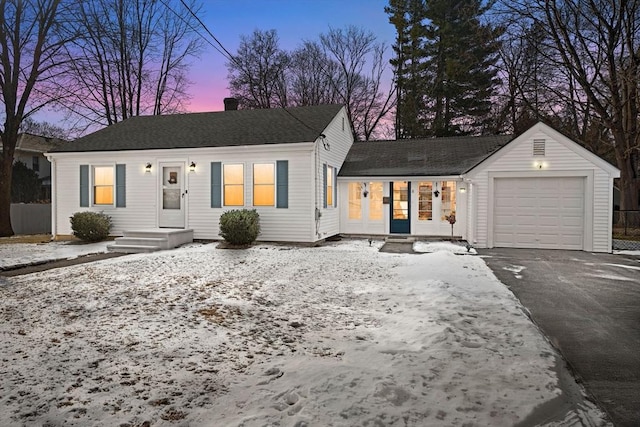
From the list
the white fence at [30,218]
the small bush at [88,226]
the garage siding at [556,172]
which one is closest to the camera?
the garage siding at [556,172]

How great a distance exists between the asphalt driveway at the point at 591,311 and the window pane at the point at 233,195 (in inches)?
293

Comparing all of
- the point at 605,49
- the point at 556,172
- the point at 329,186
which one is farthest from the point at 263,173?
the point at 605,49

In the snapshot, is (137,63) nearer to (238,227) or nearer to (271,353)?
(238,227)

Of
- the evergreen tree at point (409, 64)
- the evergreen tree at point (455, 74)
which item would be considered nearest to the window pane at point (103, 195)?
the evergreen tree at point (409, 64)

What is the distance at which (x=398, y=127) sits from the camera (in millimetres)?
27047

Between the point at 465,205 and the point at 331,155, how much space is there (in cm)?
491

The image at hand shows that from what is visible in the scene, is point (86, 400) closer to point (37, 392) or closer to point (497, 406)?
point (37, 392)

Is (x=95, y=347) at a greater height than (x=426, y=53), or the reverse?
(x=426, y=53)

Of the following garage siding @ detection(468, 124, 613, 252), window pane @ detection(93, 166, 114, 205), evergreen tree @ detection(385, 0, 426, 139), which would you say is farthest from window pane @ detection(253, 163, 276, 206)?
evergreen tree @ detection(385, 0, 426, 139)

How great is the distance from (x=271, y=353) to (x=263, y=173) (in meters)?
9.30

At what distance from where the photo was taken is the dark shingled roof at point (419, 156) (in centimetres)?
1416

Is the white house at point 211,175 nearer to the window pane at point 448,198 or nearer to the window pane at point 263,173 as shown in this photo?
the window pane at point 263,173

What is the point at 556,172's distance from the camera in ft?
35.5

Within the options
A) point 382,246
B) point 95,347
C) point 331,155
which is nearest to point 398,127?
point 331,155
